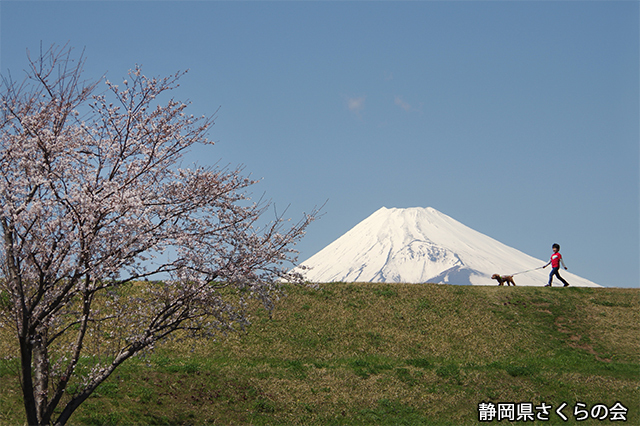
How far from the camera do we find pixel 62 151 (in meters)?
11.2

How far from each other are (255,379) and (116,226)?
35.3 ft

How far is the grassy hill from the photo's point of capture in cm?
1656

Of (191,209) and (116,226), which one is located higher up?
(191,209)

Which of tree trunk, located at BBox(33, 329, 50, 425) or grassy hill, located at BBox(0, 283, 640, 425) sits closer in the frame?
tree trunk, located at BBox(33, 329, 50, 425)

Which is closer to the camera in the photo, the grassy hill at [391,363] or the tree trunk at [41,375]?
the tree trunk at [41,375]

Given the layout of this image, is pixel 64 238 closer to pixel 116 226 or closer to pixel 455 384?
pixel 116 226

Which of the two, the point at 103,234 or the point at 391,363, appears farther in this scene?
the point at 391,363

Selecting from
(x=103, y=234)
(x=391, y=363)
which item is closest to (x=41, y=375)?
(x=103, y=234)

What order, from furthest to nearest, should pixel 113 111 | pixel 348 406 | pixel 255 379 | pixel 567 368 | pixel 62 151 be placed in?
pixel 567 368, pixel 255 379, pixel 348 406, pixel 113 111, pixel 62 151

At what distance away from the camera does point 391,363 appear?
72.6ft

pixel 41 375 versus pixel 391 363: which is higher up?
pixel 391 363

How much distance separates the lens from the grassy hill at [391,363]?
1656 centimetres

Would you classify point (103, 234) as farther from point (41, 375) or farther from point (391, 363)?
point (391, 363)

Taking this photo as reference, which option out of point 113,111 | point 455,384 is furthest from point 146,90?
point 455,384
